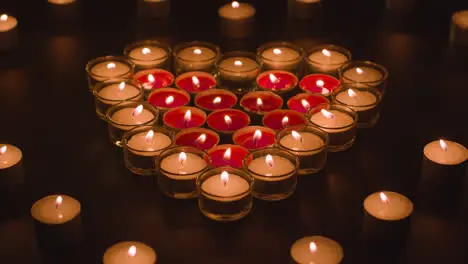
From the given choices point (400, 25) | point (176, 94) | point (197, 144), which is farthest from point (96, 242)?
point (400, 25)

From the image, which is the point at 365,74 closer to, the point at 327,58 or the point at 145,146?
the point at 327,58

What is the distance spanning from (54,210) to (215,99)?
2.36ft

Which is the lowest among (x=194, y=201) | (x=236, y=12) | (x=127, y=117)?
(x=194, y=201)

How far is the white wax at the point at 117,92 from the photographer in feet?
8.75

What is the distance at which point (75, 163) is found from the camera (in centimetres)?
246

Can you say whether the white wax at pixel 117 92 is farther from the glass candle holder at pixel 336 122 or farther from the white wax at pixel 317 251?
the white wax at pixel 317 251

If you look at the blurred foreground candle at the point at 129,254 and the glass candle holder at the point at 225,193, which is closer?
the blurred foreground candle at the point at 129,254

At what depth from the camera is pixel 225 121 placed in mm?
2568

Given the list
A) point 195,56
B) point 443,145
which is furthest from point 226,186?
point 195,56

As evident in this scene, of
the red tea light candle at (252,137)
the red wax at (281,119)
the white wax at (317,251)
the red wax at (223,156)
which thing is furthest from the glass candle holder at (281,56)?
the white wax at (317,251)

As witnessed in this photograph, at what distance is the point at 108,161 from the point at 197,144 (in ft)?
0.90

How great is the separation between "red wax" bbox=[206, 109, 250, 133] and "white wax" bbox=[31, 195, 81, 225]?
0.56 meters

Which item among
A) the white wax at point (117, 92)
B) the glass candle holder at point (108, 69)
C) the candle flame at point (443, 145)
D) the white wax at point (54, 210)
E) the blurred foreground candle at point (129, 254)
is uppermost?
the glass candle holder at point (108, 69)

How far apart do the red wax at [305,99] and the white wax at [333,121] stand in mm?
97
